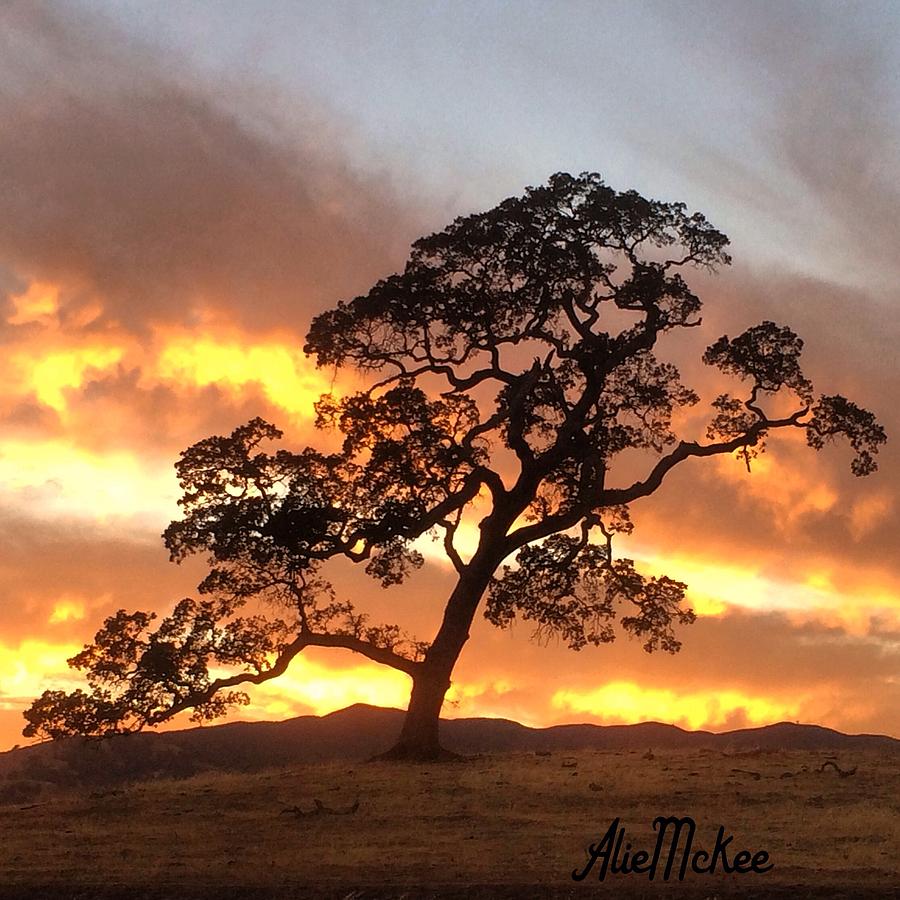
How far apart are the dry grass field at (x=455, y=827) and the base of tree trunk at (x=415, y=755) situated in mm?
885

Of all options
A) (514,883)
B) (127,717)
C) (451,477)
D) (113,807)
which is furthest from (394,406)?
(514,883)

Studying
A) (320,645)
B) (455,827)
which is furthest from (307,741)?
(455,827)

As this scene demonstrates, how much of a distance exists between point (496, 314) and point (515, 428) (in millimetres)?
3454

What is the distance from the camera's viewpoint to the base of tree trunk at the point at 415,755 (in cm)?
3462

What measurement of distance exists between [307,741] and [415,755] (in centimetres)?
4029

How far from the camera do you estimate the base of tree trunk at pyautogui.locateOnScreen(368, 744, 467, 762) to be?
114 ft

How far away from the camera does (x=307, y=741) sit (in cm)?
7356

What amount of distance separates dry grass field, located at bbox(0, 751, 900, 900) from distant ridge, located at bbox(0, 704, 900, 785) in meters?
21.4

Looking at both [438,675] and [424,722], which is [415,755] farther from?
[438,675]

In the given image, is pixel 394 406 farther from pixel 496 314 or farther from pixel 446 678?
pixel 446 678
